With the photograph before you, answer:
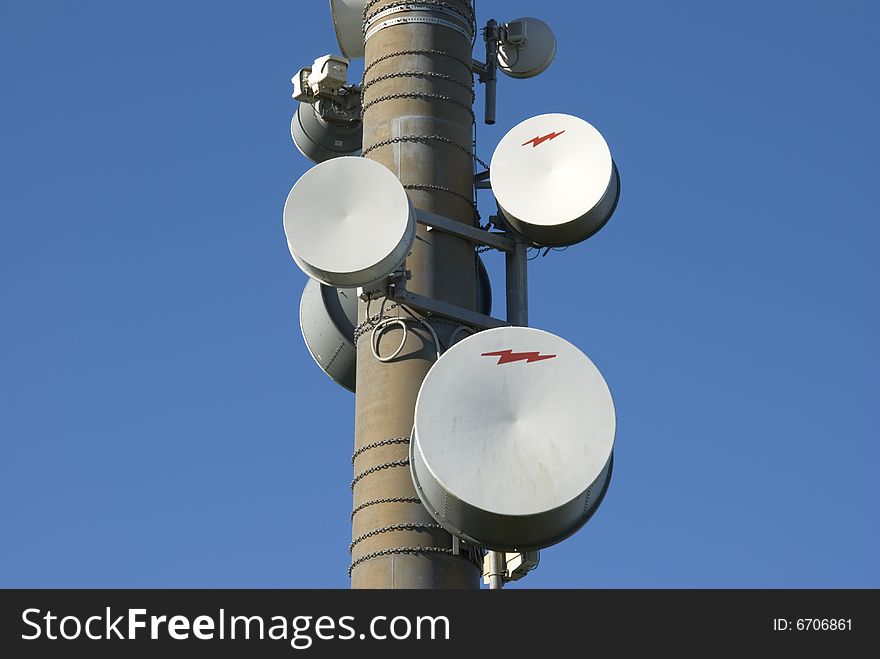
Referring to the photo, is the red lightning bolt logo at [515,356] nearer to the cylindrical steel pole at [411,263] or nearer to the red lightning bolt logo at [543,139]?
the cylindrical steel pole at [411,263]

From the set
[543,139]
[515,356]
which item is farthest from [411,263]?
[515,356]

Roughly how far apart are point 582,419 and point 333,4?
1200 cm

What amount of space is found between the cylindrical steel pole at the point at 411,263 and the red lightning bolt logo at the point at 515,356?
316 centimetres

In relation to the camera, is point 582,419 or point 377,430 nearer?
point 582,419

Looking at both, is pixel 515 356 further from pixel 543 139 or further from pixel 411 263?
pixel 543 139

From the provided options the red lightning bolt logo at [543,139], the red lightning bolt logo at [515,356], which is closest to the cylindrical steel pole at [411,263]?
the red lightning bolt logo at [543,139]

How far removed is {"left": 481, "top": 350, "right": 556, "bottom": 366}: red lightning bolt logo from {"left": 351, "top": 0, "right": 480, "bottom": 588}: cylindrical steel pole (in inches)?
124

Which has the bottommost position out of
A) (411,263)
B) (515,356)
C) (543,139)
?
(515,356)

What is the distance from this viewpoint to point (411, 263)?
2811 centimetres

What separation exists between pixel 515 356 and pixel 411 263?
4.72 meters
